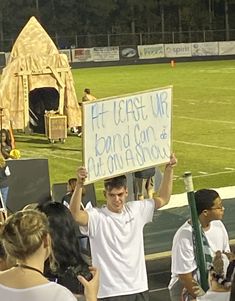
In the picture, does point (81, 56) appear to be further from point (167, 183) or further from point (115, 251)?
point (115, 251)

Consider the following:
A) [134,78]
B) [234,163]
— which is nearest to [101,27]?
[134,78]

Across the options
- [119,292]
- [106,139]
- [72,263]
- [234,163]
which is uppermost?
[106,139]

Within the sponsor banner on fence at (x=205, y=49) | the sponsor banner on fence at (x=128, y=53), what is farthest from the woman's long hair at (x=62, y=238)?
the sponsor banner on fence at (x=128, y=53)

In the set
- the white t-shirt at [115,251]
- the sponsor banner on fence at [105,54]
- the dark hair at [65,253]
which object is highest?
the dark hair at [65,253]

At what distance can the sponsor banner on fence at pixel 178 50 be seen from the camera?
67312 millimetres

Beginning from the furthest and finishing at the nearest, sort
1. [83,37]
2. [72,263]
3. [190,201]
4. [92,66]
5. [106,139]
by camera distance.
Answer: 1. [83,37]
2. [92,66]
3. [106,139]
4. [190,201]
5. [72,263]

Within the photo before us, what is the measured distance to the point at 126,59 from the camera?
67438mm

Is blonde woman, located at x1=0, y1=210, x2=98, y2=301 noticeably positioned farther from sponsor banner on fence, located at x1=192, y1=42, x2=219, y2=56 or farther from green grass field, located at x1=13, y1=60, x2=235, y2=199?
sponsor banner on fence, located at x1=192, y1=42, x2=219, y2=56

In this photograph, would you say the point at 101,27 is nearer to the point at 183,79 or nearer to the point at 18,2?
the point at 18,2

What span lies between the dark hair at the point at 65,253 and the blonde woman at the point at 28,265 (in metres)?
0.53

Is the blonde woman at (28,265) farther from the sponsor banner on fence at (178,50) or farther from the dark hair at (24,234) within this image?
the sponsor banner on fence at (178,50)

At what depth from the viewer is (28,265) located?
4.12 metres

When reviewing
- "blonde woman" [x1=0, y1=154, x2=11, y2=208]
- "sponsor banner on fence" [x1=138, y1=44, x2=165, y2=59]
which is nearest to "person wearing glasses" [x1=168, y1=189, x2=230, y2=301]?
"blonde woman" [x1=0, y1=154, x2=11, y2=208]

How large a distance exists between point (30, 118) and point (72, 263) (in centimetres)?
2171
